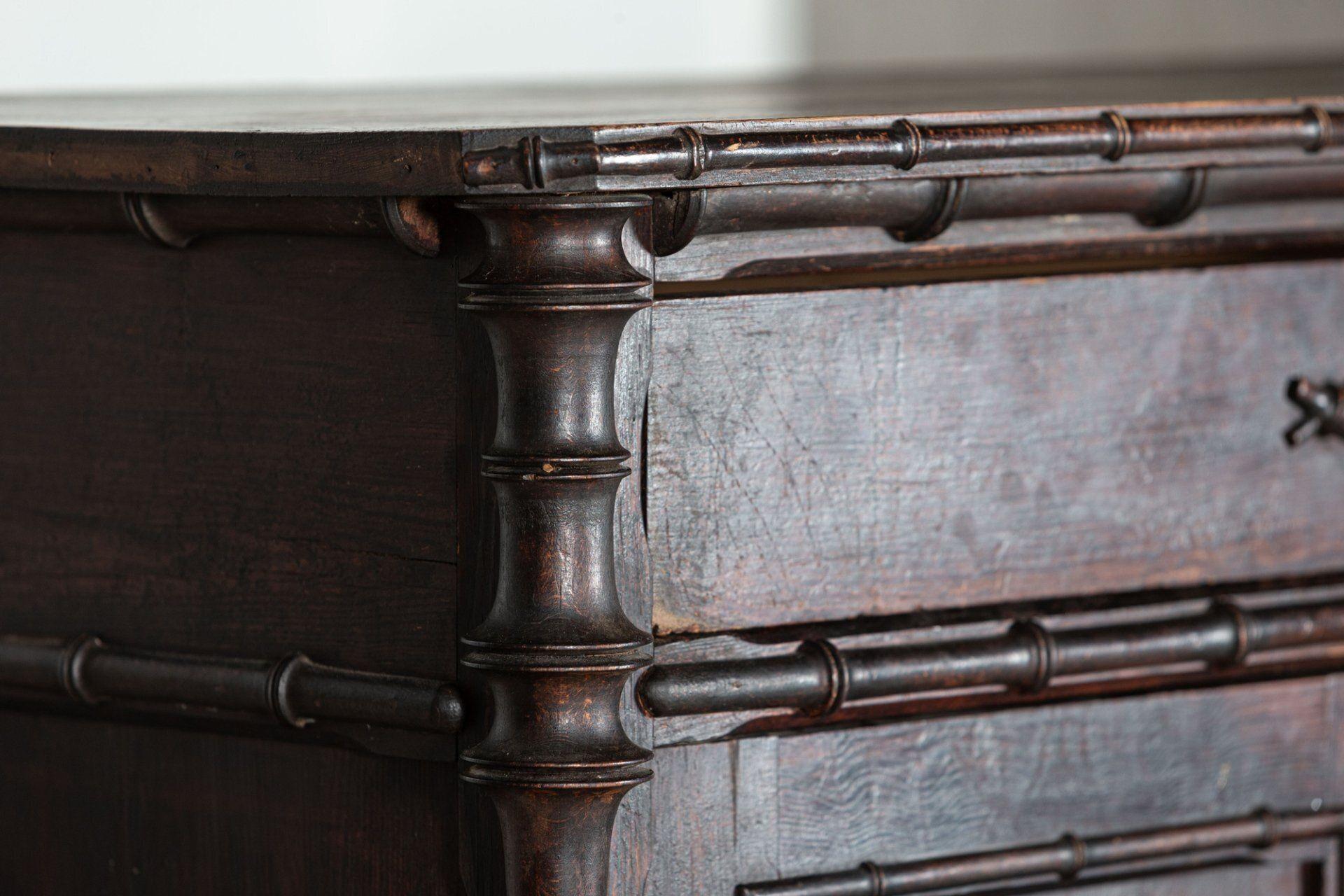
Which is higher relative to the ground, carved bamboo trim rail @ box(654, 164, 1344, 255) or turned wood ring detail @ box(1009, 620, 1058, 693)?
carved bamboo trim rail @ box(654, 164, 1344, 255)

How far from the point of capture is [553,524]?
680 mm

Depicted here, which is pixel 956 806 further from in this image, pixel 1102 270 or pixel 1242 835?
pixel 1102 270

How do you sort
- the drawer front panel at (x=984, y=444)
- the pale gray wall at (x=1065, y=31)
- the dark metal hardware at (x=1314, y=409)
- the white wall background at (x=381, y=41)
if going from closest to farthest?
the drawer front panel at (x=984, y=444) → the dark metal hardware at (x=1314, y=409) → the white wall background at (x=381, y=41) → the pale gray wall at (x=1065, y=31)

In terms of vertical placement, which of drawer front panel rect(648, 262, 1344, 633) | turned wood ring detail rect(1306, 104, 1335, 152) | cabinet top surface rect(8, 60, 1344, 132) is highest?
cabinet top surface rect(8, 60, 1344, 132)

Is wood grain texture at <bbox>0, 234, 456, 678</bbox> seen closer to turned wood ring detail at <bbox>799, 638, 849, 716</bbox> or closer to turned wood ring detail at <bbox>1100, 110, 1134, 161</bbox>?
turned wood ring detail at <bbox>799, 638, 849, 716</bbox>

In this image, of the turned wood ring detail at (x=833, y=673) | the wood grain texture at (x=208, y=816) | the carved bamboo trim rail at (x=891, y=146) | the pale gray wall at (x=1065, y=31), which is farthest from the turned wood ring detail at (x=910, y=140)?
the pale gray wall at (x=1065, y=31)

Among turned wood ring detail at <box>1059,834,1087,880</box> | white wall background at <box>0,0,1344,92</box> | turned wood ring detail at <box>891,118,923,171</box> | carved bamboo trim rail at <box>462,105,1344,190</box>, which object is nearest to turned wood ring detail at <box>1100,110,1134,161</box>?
carved bamboo trim rail at <box>462,105,1344,190</box>

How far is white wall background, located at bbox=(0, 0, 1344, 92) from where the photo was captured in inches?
55.5

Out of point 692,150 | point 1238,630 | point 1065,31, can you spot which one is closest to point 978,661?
point 1238,630

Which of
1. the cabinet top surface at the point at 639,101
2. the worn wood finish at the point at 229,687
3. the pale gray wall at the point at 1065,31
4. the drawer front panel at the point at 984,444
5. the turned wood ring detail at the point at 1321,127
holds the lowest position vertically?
the worn wood finish at the point at 229,687

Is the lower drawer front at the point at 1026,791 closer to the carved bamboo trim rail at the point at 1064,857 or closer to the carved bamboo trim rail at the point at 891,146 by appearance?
the carved bamboo trim rail at the point at 1064,857

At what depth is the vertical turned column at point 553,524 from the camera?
26.3 inches

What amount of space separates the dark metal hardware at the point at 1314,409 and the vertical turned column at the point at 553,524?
0.38 meters

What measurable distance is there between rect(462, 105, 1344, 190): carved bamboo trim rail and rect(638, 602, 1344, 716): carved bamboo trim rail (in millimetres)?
218
